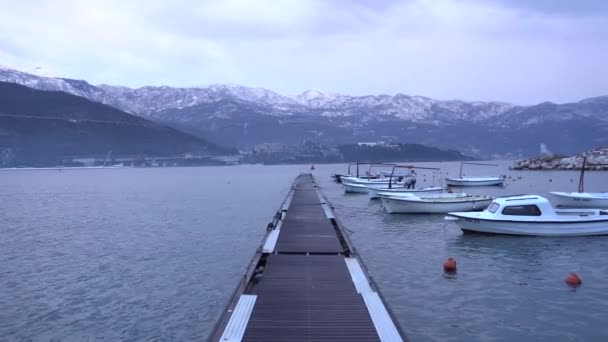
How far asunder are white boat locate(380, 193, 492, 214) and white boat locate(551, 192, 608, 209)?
348 inches

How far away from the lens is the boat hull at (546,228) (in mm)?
29344

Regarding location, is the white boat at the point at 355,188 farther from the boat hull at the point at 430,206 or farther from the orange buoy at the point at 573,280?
the orange buoy at the point at 573,280

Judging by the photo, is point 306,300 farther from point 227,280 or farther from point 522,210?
point 522,210

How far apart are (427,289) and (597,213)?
1663cm

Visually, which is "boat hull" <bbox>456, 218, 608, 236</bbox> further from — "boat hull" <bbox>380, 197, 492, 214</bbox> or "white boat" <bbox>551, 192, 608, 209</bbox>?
"white boat" <bbox>551, 192, 608, 209</bbox>

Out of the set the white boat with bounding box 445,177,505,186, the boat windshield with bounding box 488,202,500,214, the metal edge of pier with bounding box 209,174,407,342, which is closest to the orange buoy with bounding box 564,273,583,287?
the metal edge of pier with bounding box 209,174,407,342

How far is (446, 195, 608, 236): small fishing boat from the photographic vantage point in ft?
96.2

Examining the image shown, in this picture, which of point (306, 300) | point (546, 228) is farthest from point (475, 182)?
point (306, 300)

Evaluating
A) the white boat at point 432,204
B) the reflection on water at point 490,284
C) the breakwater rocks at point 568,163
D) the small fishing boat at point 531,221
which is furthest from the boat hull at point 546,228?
the breakwater rocks at point 568,163

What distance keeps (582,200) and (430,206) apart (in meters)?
13.6

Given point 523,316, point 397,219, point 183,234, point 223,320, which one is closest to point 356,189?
point 397,219

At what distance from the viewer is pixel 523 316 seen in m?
16.8

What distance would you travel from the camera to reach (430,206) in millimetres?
42375

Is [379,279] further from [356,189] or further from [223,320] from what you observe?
[356,189]
